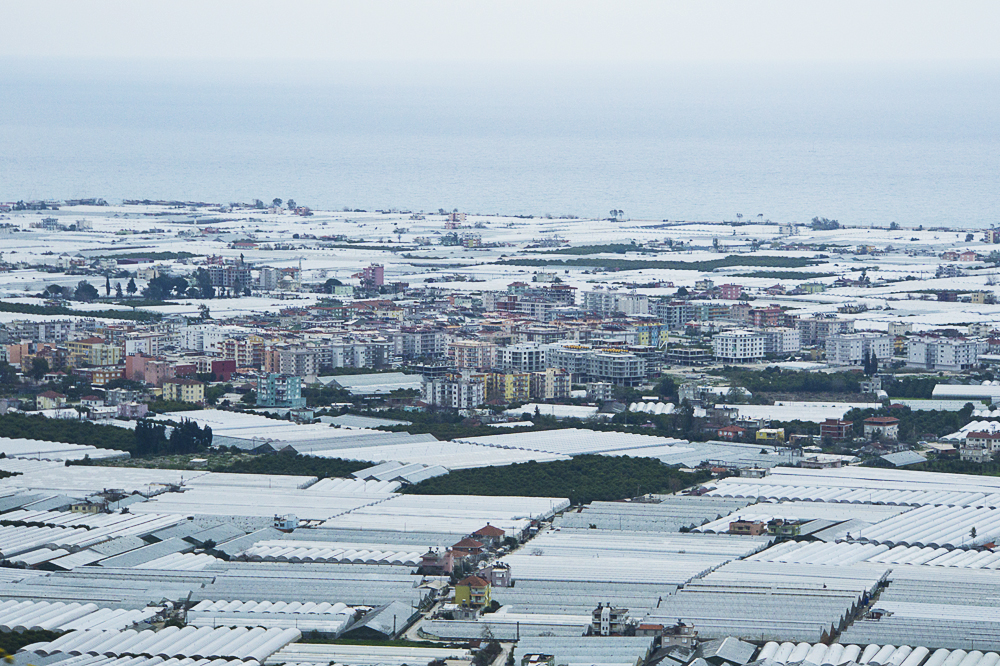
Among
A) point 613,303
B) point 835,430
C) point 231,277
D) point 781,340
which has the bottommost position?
point 835,430

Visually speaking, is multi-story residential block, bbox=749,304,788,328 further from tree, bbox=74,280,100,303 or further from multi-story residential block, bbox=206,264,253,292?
tree, bbox=74,280,100,303

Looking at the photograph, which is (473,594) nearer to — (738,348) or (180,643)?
(180,643)

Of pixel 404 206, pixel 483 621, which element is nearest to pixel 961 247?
pixel 404 206

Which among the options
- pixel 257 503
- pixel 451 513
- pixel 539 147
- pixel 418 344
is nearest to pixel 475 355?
pixel 418 344

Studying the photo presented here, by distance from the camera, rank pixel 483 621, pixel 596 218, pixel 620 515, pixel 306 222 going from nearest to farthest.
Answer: pixel 483 621 < pixel 620 515 < pixel 306 222 < pixel 596 218

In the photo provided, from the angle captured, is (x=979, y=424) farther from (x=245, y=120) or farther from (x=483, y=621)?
(x=245, y=120)

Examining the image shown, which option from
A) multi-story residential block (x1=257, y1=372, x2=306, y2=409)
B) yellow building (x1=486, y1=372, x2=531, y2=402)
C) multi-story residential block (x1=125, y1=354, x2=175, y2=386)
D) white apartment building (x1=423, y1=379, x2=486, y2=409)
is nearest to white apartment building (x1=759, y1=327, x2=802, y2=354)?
yellow building (x1=486, y1=372, x2=531, y2=402)
